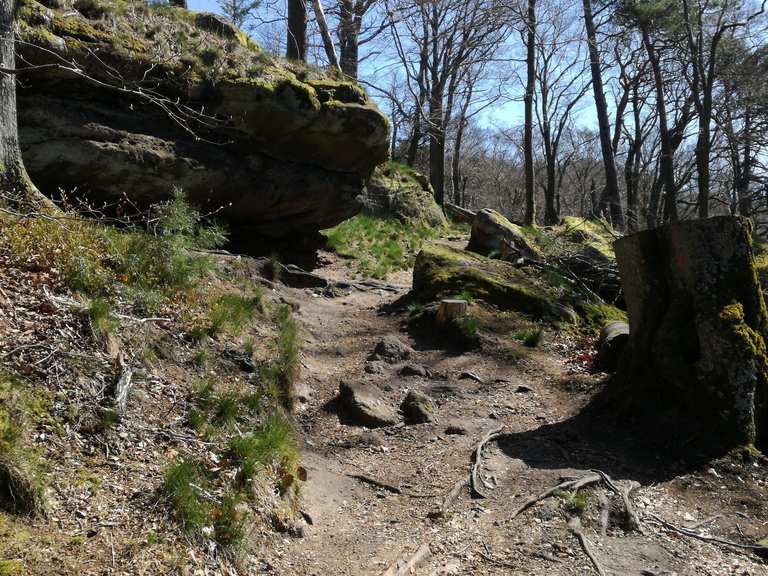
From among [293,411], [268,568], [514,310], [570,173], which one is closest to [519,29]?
[514,310]

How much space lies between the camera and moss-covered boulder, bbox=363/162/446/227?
16734 millimetres

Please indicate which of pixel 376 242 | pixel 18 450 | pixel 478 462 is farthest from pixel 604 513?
pixel 376 242

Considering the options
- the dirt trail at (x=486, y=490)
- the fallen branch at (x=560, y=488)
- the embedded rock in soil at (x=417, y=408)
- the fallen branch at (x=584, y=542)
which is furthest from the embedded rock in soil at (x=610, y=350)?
the fallen branch at (x=584, y=542)

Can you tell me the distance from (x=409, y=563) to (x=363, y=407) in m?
2.24

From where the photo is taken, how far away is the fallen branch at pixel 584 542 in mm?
3711

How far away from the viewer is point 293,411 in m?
5.60

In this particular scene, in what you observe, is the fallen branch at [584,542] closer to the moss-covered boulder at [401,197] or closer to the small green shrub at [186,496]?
the small green shrub at [186,496]

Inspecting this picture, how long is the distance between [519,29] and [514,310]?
511 inches

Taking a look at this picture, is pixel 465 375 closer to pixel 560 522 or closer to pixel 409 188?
pixel 560 522

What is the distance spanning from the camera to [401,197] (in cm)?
1727

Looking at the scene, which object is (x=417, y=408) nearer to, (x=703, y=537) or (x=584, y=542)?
(x=584, y=542)

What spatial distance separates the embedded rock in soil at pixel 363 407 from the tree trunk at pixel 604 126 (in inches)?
515

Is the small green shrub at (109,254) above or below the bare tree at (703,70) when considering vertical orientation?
below

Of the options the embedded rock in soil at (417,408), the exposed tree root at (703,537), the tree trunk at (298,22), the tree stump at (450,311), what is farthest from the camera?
the tree trunk at (298,22)
